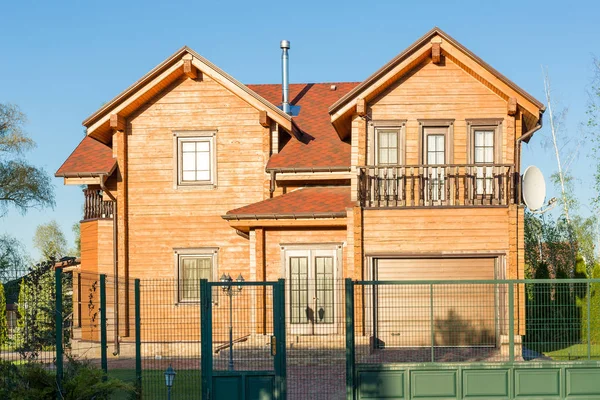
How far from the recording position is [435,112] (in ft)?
64.8

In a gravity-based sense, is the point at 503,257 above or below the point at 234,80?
below

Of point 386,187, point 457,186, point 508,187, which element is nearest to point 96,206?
point 386,187

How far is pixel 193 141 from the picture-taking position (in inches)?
869

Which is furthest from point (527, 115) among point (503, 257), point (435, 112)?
point (503, 257)

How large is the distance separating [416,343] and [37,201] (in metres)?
26.9

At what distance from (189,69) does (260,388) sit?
10925 millimetres

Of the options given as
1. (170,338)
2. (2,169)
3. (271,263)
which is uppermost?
(2,169)

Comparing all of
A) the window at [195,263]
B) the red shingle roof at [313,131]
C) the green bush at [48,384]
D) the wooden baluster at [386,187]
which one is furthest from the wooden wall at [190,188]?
the green bush at [48,384]

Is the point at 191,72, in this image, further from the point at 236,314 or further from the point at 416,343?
the point at 416,343

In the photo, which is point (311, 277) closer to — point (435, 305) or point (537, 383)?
point (435, 305)

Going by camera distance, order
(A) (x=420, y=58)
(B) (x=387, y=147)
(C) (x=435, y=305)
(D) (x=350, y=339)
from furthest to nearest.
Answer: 1. (B) (x=387, y=147)
2. (A) (x=420, y=58)
3. (C) (x=435, y=305)
4. (D) (x=350, y=339)

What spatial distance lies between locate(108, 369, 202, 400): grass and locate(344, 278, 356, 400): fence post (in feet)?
9.03

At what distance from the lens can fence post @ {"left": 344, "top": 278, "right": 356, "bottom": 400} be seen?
1309 centimetres

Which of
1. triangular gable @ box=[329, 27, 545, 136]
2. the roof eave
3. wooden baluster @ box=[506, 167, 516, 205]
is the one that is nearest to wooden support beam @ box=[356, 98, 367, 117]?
triangular gable @ box=[329, 27, 545, 136]
